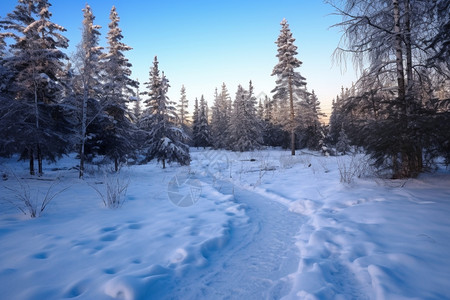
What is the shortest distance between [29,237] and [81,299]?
215 cm

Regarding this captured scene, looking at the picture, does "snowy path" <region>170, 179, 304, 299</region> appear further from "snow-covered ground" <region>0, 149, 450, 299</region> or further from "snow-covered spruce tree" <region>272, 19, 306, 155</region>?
"snow-covered spruce tree" <region>272, 19, 306, 155</region>

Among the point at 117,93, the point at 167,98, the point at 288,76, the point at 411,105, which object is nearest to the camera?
the point at 411,105

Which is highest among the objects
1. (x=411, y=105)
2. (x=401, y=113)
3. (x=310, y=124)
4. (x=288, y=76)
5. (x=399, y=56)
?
(x=288, y=76)

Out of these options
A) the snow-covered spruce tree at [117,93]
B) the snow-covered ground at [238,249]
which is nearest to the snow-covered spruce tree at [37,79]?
the snow-covered spruce tree at [117,93]

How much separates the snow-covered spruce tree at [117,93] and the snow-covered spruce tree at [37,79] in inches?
98.5

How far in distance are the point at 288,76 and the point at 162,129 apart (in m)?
13.9

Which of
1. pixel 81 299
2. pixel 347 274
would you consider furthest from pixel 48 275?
pixel 347 274

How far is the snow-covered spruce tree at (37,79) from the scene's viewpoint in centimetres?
964

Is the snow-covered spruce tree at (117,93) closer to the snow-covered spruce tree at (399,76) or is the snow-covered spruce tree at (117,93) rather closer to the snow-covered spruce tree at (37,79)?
the snow-covered spruce tree at (37,79)

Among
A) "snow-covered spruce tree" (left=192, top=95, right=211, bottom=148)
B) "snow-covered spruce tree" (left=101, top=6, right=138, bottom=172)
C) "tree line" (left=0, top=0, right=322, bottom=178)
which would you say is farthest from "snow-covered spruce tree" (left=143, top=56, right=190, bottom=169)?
"snow-covered spruce tree" (left=192, top=95, right=211, bottom=148)

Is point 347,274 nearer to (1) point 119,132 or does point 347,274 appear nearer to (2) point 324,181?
(2) point 324,181

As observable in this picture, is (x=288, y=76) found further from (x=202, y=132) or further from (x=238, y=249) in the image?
(x=202, y=132)

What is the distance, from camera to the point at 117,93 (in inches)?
570

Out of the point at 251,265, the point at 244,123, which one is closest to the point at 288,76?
the point at 244,123
